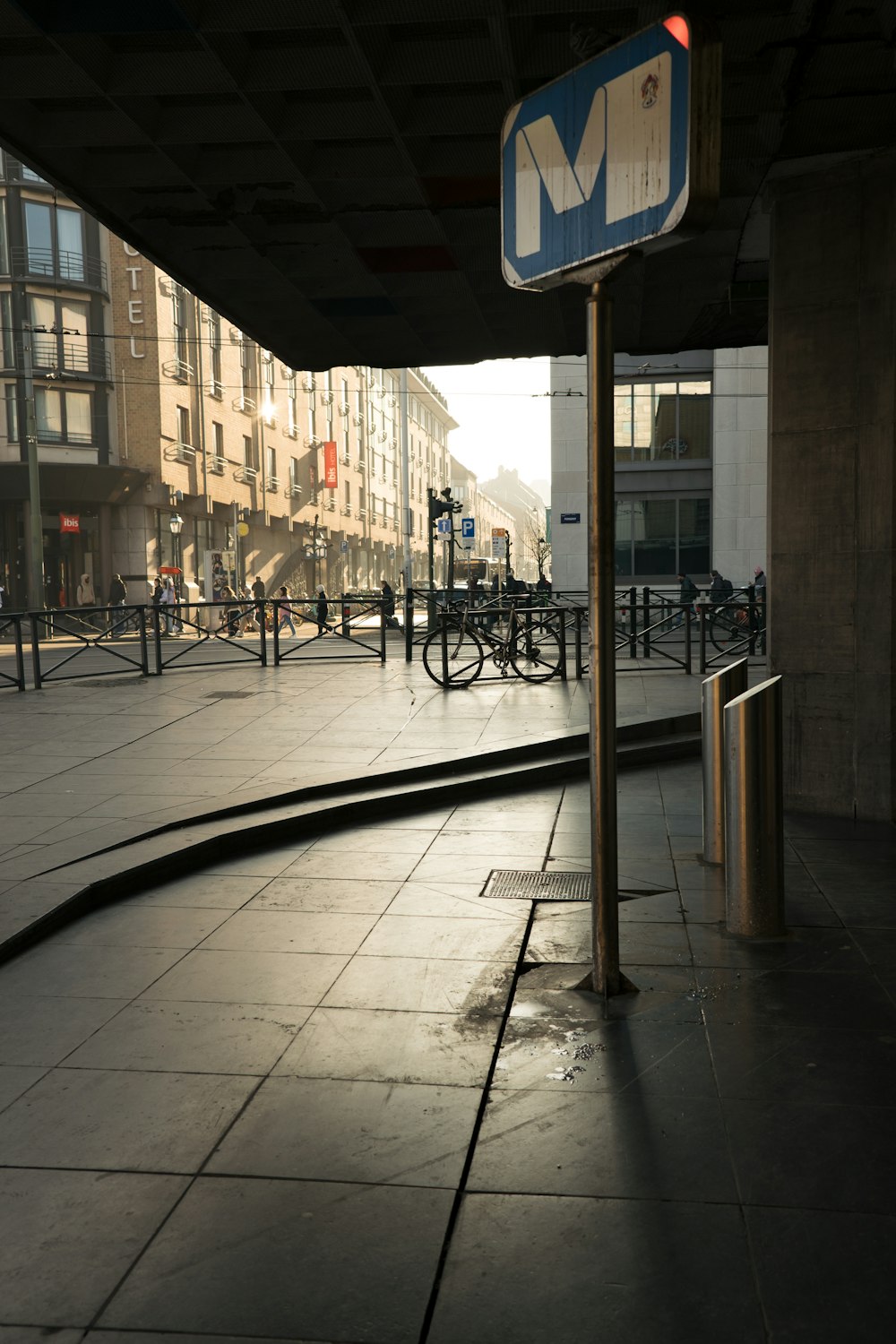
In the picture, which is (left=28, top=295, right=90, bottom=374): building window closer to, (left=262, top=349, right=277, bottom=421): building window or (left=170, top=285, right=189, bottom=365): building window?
(left=170, top=285, right=189, bottom=365): building window

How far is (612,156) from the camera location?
367 cm

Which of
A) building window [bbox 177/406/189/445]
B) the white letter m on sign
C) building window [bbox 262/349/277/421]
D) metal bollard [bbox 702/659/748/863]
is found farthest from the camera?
building window [bbox 262/349/277/421]

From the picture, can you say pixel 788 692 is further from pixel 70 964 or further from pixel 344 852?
pixel 70 964

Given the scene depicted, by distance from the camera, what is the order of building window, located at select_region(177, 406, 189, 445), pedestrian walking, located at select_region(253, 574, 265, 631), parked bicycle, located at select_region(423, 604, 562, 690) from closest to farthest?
parked bicycle, located at select_region(423, 604, 562, 690), pedestrian walking, located at select_region(253, 574, 265, 631), building window, located at select_region(177, 406, 189, 445)

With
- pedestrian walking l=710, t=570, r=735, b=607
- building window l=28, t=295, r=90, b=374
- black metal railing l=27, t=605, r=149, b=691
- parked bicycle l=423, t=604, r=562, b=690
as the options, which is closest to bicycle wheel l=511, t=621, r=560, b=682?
parked bicycle l=423, t=604, r=562, b=690

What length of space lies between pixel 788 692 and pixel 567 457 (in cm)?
2987

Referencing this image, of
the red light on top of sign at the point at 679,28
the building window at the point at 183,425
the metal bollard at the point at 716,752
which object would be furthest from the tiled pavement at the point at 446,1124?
the building window at the point at 183,425

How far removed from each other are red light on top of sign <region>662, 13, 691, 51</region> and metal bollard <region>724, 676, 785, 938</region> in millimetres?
2444

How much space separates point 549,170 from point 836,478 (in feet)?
12.4

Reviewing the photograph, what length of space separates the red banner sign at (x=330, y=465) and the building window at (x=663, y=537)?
81.9 feet

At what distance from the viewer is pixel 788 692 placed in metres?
7.38

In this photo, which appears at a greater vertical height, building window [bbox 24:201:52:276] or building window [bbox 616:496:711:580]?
building window [bbox 24:201:52:276]

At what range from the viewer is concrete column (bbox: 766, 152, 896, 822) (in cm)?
686

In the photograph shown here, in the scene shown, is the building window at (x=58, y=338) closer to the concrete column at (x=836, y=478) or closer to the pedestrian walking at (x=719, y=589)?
the pedestrian walking at (x=719, y=589)
